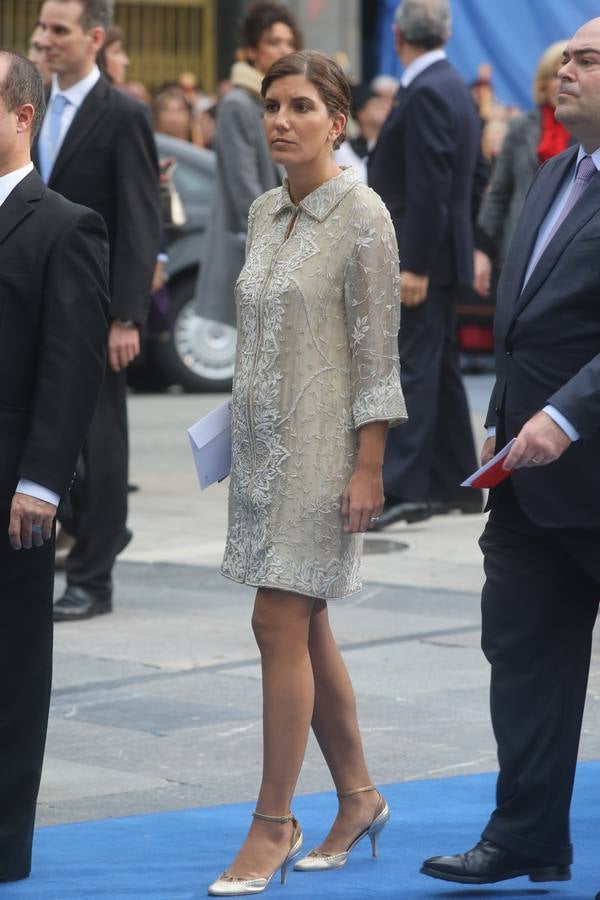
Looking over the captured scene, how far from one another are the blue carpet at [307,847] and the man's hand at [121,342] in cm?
246

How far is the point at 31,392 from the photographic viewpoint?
4.12m

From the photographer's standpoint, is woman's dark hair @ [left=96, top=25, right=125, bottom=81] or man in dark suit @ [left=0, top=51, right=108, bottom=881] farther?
woman's dark hair @ [left=96, top=25, right=125, bottom=81]

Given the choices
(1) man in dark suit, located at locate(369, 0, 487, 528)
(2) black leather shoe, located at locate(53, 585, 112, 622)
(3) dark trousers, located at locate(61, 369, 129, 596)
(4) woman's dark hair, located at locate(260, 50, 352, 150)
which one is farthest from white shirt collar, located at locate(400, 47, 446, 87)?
(4) woman's dark hair, located at locate(260, 50, 352, 150)

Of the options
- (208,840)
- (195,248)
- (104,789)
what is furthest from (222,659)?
(195,248)

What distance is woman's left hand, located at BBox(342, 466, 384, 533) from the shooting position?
4.09m

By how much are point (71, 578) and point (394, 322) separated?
3067mm

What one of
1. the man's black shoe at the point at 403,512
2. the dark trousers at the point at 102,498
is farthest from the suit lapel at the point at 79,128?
the man's black shoe at the point at 403,512

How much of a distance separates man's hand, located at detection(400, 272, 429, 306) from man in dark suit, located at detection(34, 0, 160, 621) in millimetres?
1729

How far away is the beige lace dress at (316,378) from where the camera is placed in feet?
13.4

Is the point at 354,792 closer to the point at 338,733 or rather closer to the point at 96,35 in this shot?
the point at 338,733

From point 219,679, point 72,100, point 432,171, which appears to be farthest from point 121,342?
point 432,171

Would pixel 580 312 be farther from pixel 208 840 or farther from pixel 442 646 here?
pixel 442 646

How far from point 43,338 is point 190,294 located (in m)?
9.84

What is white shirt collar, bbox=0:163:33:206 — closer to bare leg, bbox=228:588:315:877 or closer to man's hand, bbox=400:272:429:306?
bare leg, bbox=228:588:315:877
